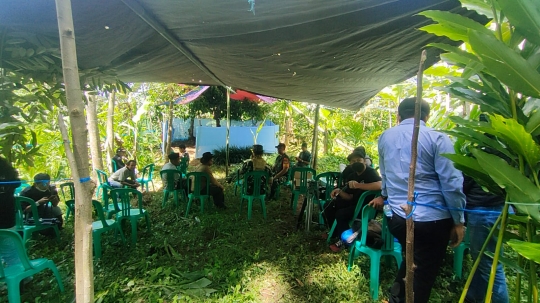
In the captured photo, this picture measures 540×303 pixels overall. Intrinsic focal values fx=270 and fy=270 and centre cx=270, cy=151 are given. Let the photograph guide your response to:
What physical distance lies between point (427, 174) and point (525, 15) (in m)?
1.21

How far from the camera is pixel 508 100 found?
2.98 feet

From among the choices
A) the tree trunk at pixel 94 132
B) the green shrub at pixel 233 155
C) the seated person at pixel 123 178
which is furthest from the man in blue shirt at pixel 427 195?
the green shrub at pixel 233 155

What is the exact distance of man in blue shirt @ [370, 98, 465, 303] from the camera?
168 cm

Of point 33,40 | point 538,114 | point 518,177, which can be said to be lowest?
point 518,177

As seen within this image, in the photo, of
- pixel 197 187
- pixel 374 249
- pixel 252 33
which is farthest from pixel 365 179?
pixel 197 187

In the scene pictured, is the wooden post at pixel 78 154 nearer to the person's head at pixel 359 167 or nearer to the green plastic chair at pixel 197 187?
the person's head at pixel 359 167

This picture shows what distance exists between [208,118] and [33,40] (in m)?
12.1

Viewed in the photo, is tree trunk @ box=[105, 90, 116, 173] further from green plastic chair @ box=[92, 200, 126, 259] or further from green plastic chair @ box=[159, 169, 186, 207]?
green plastic chair @ box=[92, 200, 126, 259]

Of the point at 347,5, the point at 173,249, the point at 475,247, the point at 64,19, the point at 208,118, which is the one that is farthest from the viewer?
the point at 208,118

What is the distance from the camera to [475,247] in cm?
216

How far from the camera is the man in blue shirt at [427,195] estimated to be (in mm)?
1684

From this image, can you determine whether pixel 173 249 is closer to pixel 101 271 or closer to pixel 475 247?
pixel 101 271

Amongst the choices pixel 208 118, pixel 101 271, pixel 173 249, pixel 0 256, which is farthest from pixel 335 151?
pixel 0 256

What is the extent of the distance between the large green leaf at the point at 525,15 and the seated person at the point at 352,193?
99.3 inches
